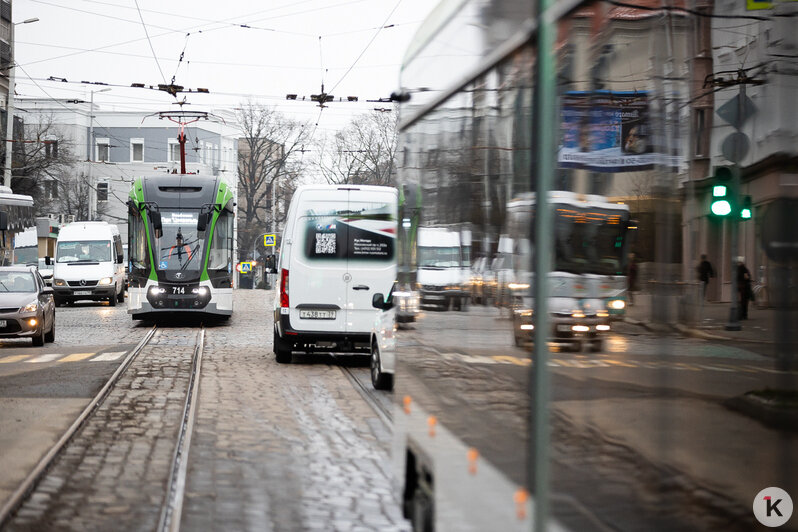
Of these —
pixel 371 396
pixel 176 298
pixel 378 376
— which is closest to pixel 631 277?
pixel 371 396

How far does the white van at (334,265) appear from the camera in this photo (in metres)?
16.1

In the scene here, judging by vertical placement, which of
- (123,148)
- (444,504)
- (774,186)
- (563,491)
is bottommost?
(444,504)

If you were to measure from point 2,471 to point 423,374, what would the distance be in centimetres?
478

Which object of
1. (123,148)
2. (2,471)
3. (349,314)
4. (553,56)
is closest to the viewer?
(553,56)

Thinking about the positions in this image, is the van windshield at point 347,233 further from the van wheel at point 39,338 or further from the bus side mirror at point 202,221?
the bus side mirror at point 202,221

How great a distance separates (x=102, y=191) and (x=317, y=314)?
185 feet

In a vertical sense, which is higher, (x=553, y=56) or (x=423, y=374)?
(x=553, y=56)

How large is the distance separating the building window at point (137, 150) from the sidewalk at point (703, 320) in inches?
2764

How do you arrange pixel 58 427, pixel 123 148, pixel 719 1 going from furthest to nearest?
1. pixel 123 148
2. pixel 58 427
3. pixel 719 1

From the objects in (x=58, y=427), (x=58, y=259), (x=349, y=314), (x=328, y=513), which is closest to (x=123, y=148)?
(x=58, y=259)

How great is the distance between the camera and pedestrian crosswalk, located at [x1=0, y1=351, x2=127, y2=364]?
1752 centimetres

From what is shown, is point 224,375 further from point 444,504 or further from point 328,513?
point 444,504

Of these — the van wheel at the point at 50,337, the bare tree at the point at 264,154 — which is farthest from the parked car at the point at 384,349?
the bare tree at the point at 264,154

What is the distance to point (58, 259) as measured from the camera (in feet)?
129
